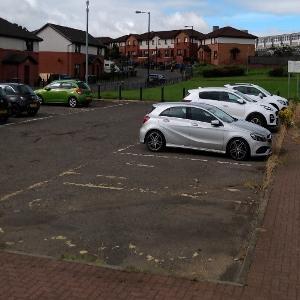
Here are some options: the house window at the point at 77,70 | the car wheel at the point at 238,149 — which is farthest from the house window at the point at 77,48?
the car wheel at the point at 238,149

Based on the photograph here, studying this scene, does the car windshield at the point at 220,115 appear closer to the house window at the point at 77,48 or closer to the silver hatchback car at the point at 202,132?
the silver hatchback car at the point at 202,132

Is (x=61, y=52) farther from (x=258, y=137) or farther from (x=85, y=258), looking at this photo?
(x=85, y=258)

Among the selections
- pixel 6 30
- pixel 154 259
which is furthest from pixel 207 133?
pixel 6 30

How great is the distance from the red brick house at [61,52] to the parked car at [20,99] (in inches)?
1811

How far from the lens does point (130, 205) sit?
936 centimetres

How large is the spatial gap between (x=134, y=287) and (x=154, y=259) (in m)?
1.01

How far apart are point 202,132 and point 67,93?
1847 cm

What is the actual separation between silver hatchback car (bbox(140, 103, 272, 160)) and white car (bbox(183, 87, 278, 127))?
19.5ft

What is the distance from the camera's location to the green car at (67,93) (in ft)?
105

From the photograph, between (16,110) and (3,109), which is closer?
(3,109)

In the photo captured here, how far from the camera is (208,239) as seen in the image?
24.8ft

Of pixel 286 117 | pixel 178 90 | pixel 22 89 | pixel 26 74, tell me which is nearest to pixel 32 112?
pixel 22 89

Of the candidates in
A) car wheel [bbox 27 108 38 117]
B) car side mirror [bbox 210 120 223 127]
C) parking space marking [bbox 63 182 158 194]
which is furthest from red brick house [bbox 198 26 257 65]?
parking space marking [bbox 63 182 158 194]

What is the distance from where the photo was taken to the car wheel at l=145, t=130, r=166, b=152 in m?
15.6
